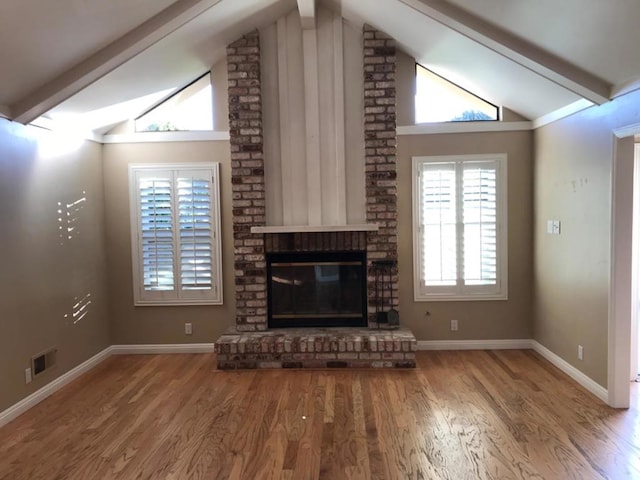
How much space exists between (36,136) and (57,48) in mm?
1035

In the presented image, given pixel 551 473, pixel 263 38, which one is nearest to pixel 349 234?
pixel 263 38

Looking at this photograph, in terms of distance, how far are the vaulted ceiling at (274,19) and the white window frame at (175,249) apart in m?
0.76

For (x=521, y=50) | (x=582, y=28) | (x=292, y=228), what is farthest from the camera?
(x=292, y=228)

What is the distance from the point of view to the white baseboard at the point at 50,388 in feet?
11.2

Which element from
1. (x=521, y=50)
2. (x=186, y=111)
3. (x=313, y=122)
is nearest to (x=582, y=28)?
(x=521, y=50)

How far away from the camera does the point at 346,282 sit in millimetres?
4879

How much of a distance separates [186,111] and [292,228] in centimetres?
185

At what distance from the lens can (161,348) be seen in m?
5.04

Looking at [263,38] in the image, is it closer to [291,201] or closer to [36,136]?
[291,201]

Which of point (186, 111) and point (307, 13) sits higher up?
point (307, 13)

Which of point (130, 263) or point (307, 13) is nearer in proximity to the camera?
→ point (307, 13)

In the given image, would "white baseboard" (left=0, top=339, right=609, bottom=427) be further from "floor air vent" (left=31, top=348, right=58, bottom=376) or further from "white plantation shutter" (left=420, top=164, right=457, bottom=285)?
"white plantation shutter" (left=420, top=164, right=457, bottom=285)

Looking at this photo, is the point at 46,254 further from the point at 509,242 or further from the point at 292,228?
the point at 509,242

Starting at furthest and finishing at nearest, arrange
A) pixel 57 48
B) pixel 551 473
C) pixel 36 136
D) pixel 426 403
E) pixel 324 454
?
pixel 36 136 < pixel 426 403 < pixel 57 48 < pixel 324 454 < pixel 551 473
